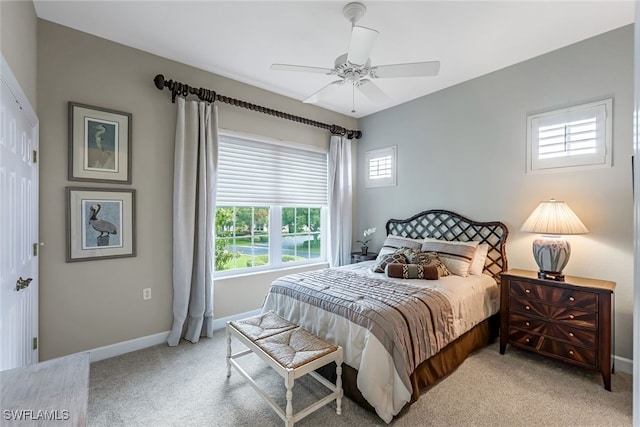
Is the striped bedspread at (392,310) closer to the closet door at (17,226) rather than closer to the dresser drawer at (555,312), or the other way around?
the dresser drawer at (555,312)

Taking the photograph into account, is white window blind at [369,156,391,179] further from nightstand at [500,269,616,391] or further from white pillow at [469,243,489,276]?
nightstand at [500,269,616,391]

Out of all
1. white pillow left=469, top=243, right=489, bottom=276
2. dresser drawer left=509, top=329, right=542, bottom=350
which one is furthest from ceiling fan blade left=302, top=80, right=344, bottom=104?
dresser drawer left=509, top=329, right=542, bottom=350

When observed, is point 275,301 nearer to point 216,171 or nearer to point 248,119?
point 216,171

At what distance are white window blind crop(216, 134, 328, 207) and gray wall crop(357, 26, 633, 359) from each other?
3.37 feet

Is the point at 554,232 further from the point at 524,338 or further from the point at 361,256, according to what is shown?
the point at 361,256

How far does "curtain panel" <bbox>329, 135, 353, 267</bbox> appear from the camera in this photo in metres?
4.53

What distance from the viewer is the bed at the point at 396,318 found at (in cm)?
193

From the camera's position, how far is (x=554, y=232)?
2596 mm

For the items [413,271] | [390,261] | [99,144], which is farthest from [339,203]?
[99,144]

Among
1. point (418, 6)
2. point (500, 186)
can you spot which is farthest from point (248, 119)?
point (500, 186)

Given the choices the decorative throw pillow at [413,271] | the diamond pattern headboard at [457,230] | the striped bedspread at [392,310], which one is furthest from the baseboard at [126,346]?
the diamond pattern headboard at [457,230]

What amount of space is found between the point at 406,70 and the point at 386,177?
→ 7.58 feet

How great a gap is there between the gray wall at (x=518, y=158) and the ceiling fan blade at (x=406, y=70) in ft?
5.05

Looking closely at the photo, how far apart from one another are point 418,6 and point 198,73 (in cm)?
232
